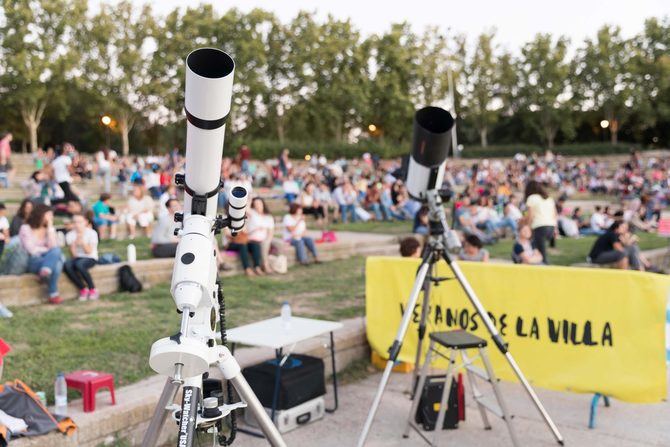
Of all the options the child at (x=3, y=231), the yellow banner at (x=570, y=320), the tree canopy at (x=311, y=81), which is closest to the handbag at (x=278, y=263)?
the child at (x=3, y=231)

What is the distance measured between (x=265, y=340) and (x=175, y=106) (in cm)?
4346

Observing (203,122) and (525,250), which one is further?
(525,250)

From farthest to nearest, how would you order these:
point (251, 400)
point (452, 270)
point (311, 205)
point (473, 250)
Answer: point (311, 205), point (473, 250), point (452, 270), point (251, 400)

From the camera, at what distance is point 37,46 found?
4122cm

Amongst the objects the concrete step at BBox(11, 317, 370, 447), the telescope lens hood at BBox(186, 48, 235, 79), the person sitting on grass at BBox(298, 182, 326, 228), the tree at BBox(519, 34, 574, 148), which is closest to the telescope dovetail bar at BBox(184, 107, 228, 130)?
the telescope lens hood at BBox(186, 48, 235, 79)

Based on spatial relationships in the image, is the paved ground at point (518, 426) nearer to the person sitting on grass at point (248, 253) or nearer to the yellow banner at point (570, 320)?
the yellow banner at point (570, 320)

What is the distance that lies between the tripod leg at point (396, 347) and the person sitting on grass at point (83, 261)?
5.44 m

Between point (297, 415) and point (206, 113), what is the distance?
341 cm

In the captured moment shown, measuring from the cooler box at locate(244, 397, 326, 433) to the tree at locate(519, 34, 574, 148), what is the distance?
53.8 metres

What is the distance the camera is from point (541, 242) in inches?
458

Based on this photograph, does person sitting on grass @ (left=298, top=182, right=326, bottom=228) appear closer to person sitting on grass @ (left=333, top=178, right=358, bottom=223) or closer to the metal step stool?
person sitting on grass @ (left=333, top=178, right=358, bottom=223)

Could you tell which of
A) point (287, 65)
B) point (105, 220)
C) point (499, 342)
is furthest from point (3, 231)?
point (287, 65)

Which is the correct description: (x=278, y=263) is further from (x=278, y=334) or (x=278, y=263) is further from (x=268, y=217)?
(x=278, y=334)

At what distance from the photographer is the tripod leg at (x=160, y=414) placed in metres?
2.71
